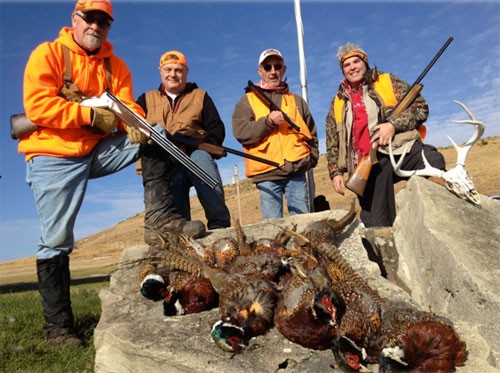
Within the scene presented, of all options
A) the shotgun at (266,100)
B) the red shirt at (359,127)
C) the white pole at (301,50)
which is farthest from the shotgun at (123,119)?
the white pole at (301,50)

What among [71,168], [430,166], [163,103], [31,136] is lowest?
[430,166]

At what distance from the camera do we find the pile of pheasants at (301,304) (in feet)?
7.93

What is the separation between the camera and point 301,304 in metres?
2.62

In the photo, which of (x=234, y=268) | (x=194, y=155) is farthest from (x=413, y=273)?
(x=194, y=155)

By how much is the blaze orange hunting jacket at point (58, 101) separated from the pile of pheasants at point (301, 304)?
61.0 inches

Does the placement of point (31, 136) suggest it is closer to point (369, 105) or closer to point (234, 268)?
point (234, 268)

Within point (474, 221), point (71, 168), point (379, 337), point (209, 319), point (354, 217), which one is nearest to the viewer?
point (379, 337)

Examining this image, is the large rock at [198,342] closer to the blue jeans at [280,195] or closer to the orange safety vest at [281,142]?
the blue jeans at [280,195]

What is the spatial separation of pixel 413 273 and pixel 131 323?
2.60 m

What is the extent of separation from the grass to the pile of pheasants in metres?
1.04

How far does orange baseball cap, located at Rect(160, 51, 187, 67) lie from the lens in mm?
5305

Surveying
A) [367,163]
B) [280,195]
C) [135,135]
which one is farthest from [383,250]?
[135,135]

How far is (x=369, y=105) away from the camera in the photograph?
531cm

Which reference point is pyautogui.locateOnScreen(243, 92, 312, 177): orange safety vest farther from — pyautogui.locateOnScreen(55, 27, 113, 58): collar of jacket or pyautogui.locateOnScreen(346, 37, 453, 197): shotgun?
pyautogui.locateOnScreen(55, 27, 113, 58): collar of jacket
